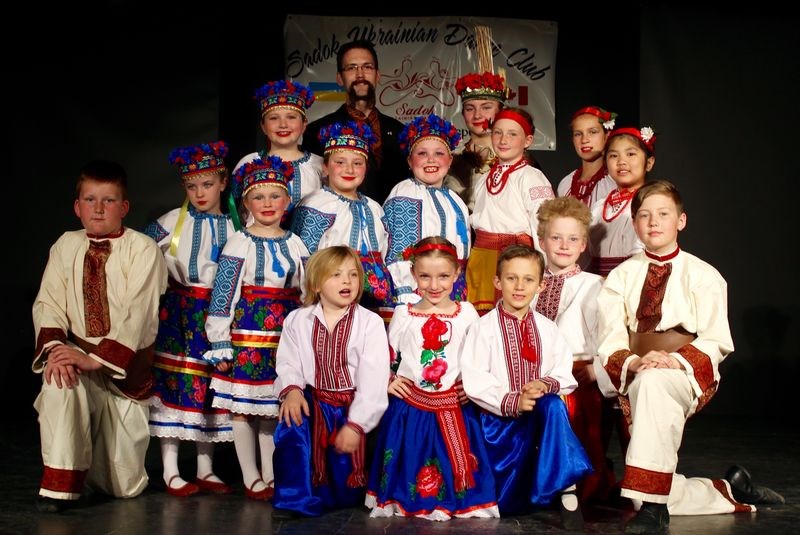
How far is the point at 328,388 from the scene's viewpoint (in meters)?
4.00

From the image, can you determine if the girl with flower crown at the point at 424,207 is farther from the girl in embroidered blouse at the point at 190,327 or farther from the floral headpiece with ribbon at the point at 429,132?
the girl in embroidered blouse at the point at 190,327

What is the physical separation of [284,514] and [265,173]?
1.44m

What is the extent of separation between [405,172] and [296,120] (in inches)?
31.5

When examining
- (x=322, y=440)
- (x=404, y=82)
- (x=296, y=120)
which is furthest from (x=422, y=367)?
(x=404, y=82)

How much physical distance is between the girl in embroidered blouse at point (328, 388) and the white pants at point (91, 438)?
0.71 metres

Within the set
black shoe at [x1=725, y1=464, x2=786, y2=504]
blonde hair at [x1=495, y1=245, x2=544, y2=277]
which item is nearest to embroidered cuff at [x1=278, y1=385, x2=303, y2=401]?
blonde hair at [x1=495, y1=245, x2=544, y2=277]

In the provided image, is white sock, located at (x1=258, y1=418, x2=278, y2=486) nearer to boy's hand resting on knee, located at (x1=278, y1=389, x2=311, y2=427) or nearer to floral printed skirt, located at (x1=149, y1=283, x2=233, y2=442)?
floral printed skirt, located at (x1=149, y1=283, x2=233, y2=442)

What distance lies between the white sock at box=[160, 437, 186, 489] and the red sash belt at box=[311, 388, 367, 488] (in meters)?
0.71

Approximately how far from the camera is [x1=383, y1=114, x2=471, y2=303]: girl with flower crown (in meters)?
4.56

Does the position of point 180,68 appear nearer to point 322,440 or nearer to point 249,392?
point 249,392

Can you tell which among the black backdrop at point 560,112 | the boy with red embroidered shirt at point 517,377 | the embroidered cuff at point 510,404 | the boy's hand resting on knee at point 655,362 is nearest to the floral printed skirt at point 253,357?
the boy with red embroidered shirt at point 517,377

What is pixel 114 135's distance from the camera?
20.2 feet

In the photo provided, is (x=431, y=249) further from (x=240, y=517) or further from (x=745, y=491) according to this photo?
(x=745, y=491)

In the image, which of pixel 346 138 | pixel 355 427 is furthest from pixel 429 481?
pixel 346 138
